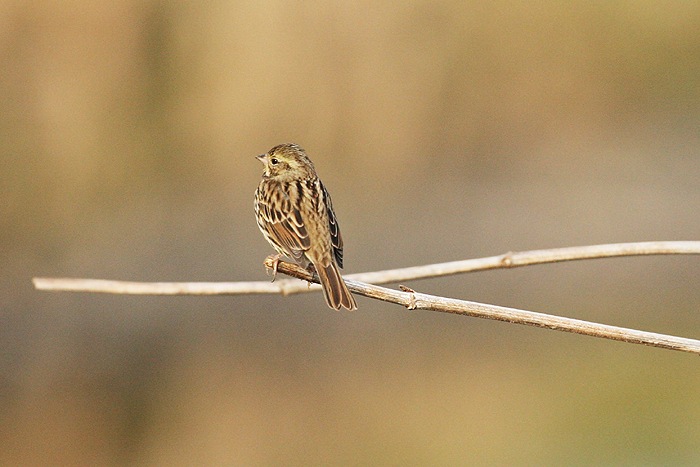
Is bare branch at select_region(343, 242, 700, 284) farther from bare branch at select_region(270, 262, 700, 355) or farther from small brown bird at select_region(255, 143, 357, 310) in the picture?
bare branch at select_region(270, 262, 700, 355)

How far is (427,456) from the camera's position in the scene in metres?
4.87

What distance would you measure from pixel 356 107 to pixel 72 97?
1842 mm

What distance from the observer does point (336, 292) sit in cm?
256

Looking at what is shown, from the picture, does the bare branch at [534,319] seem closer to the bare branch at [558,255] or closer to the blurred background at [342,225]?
the bare branch at [558,255]

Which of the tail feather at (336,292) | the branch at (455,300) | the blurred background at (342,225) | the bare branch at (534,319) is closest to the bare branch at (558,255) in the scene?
the branch at (455,300)

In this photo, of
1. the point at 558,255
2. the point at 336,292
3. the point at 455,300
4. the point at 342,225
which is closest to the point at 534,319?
the point at 455,300

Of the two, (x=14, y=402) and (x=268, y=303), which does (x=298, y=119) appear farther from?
(x=14, y=402)

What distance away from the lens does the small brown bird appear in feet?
8.66

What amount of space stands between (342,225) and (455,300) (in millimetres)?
4000

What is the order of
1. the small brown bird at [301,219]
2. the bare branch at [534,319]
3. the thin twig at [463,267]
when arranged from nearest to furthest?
1. the bare branch at [534,319]
2. the thin twig at [463,267]
3. the small brown bird at [301,219]

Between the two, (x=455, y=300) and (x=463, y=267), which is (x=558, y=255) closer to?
(x=463, y=267)

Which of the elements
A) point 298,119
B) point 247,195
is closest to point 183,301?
point 247,195

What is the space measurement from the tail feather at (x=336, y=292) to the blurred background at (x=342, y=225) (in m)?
2.45

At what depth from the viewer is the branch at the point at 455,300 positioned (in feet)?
7.13
